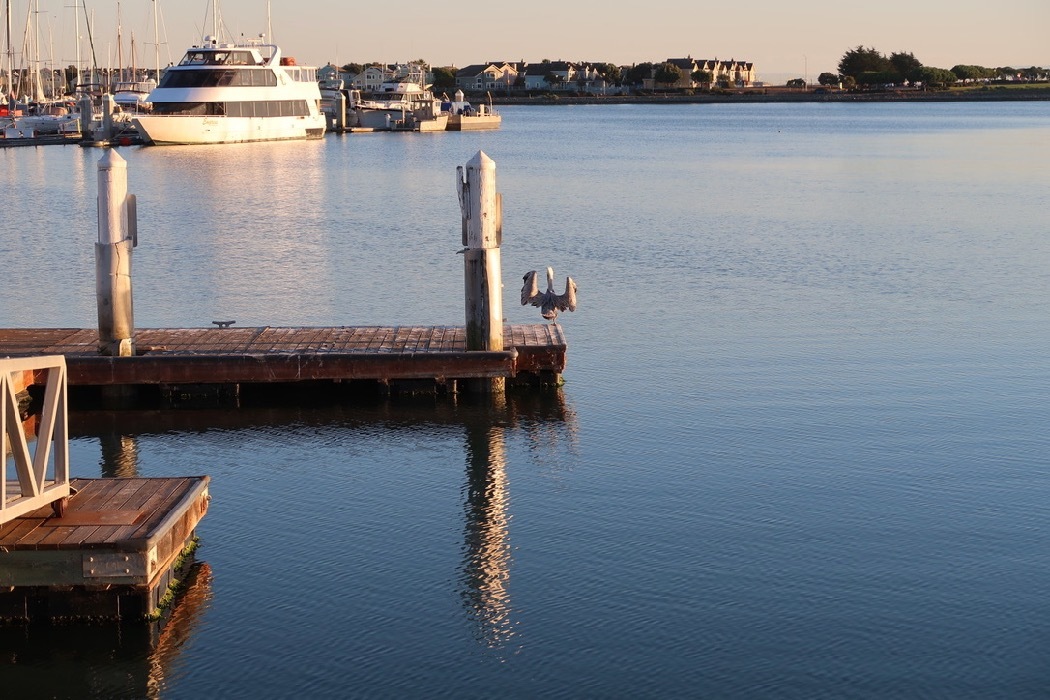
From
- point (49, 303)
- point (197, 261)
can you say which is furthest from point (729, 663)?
point (197, 261)

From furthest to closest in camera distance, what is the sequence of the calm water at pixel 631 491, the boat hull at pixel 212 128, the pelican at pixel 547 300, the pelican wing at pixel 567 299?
the boat hull at pixel 212 128
the pelican at pixel 547 300
the pelican wing at pixel 567 299
the calm water at pixel 631 491

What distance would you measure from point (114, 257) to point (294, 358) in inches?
88.3

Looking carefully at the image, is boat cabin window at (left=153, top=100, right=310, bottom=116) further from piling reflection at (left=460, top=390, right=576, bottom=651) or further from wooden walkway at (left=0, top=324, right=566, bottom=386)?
piling reflection at (left=460, top=390, right=576, bottom=651)

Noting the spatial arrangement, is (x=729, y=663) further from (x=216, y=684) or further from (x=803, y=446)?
(x=803, y=446)

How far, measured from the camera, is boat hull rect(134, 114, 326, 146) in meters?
81.2

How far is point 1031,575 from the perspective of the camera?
10.8m

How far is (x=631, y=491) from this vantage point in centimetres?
1325

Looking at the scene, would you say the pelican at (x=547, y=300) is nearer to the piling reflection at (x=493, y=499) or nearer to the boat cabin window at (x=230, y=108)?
the piling reflection at (x=493, y=499)

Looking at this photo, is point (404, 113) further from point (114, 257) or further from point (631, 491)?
point (631, 491)

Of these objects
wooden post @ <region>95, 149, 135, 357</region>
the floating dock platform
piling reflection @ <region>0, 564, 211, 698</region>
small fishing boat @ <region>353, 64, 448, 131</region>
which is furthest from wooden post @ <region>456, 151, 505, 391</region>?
small fishing boat @ <region>353, 64, 448, 131</region>

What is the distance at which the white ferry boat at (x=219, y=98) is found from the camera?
269 ft

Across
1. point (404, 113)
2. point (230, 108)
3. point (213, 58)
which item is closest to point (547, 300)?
point (230, 108)

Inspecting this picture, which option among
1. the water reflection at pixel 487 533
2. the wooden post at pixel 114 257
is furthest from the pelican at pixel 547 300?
the wooden post at pixel 114 257

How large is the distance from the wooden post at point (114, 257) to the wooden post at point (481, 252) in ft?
12.0
